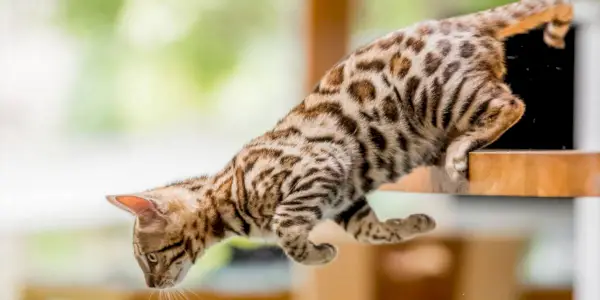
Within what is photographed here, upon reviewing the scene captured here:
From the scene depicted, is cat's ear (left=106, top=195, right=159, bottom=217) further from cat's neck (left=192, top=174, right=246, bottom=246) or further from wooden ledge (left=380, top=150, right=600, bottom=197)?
wooden ledge (left=380, top=150, right=600, bottom=197)

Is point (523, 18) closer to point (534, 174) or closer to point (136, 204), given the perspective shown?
point (534, 174)

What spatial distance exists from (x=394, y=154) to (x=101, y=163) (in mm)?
517

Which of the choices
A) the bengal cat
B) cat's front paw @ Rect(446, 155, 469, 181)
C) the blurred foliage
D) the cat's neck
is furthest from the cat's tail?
the blurred foliage

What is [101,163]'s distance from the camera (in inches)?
36.8

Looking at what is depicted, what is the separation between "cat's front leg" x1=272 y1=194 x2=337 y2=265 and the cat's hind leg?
0.18 ft

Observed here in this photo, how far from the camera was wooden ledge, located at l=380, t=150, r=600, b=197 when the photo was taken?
1.51 ft

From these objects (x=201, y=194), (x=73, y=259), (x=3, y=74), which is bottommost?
(x=73, y=259)

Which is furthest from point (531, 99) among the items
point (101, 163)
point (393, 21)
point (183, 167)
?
point (101, 163)

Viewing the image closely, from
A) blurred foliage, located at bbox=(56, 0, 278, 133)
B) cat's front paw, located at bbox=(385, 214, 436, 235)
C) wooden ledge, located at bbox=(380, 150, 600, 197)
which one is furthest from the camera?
blurred foliage, located at bbox=(56, 0, 278, 133)

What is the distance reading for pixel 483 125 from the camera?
0.49 meters

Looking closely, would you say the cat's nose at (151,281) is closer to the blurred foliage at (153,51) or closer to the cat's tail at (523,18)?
the cat's tail at (523,18)

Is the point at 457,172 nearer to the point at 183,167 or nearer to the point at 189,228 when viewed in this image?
the point at 189,228

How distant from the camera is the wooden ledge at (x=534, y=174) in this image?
461 mm

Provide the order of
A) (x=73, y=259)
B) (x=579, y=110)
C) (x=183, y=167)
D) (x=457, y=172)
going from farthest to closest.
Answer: (x=73, y=259) → (x=183, y=167) → (x=579, y=110) → (x=457, y=172)
